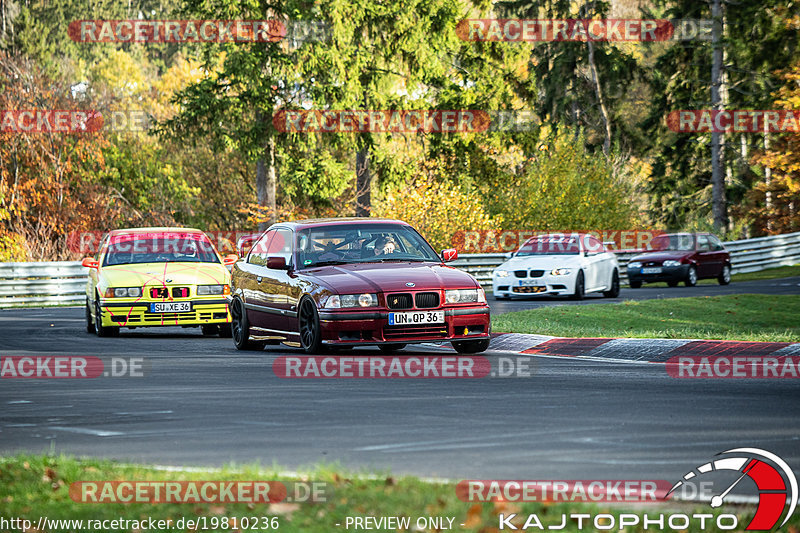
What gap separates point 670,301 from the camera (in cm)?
2531

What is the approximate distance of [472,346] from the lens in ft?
51.8

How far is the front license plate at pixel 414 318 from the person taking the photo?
14734 mm

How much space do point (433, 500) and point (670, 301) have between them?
64.9 feet

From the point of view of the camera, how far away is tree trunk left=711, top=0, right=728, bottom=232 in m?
51.9

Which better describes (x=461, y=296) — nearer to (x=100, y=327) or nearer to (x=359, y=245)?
(x=359, y=245)

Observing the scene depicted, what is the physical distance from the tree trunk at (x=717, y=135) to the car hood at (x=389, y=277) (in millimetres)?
37642

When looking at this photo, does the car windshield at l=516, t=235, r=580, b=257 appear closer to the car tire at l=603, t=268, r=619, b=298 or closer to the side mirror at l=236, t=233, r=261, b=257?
the car tire at l=603, t=268, r=619, b=298

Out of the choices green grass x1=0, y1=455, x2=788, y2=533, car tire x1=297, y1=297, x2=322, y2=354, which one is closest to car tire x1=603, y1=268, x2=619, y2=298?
car tire x1=297, y1=297, x2=322, y2=354

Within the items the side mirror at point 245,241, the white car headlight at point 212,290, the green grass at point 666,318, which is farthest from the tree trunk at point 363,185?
the white car headlight at point 212,290

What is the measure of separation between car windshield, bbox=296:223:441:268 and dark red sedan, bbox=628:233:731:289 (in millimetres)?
21741

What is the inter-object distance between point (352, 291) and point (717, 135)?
40.1 meters

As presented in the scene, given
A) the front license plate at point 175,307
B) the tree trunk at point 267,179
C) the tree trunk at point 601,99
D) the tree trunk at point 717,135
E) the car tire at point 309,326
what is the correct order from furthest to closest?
1. the tree trunk at point 601,99
2. the tree trunk at point 717,135
3. the tree trunk at point 267,179
4. the front license plate at point 175,307
5. the car tire at point 309,326

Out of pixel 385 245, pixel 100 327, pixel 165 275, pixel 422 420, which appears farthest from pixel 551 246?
pixel 422 420

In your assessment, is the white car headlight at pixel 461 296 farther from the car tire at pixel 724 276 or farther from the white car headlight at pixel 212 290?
the car tire at pixel 724 276
